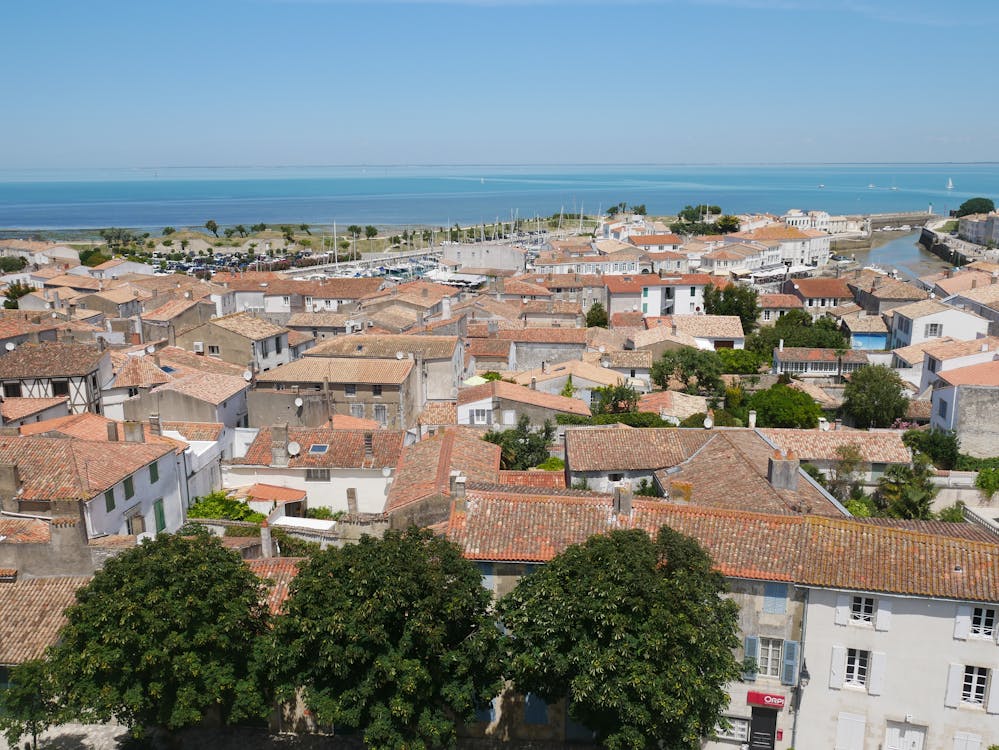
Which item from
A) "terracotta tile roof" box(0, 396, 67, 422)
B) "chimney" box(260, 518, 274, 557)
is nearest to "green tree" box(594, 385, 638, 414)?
"chimney" box(260, 518, 274, 557)

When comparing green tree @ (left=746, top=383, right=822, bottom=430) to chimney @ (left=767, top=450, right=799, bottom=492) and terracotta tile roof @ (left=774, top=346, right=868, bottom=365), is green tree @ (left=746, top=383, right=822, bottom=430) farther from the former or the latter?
chimney @ (left=767, top=450, right=799, bottom=492)

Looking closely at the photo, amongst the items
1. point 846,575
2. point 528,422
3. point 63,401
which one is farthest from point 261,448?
point 846,575

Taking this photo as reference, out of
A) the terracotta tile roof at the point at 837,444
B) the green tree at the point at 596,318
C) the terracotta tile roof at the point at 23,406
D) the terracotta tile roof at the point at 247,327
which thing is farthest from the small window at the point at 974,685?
the green tree at the point at 596,318

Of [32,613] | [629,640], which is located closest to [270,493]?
[32,613]

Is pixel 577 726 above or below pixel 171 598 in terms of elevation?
below

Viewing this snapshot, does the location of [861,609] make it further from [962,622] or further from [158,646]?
[158,646]

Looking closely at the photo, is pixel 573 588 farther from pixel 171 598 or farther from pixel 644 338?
pixel 644 338
